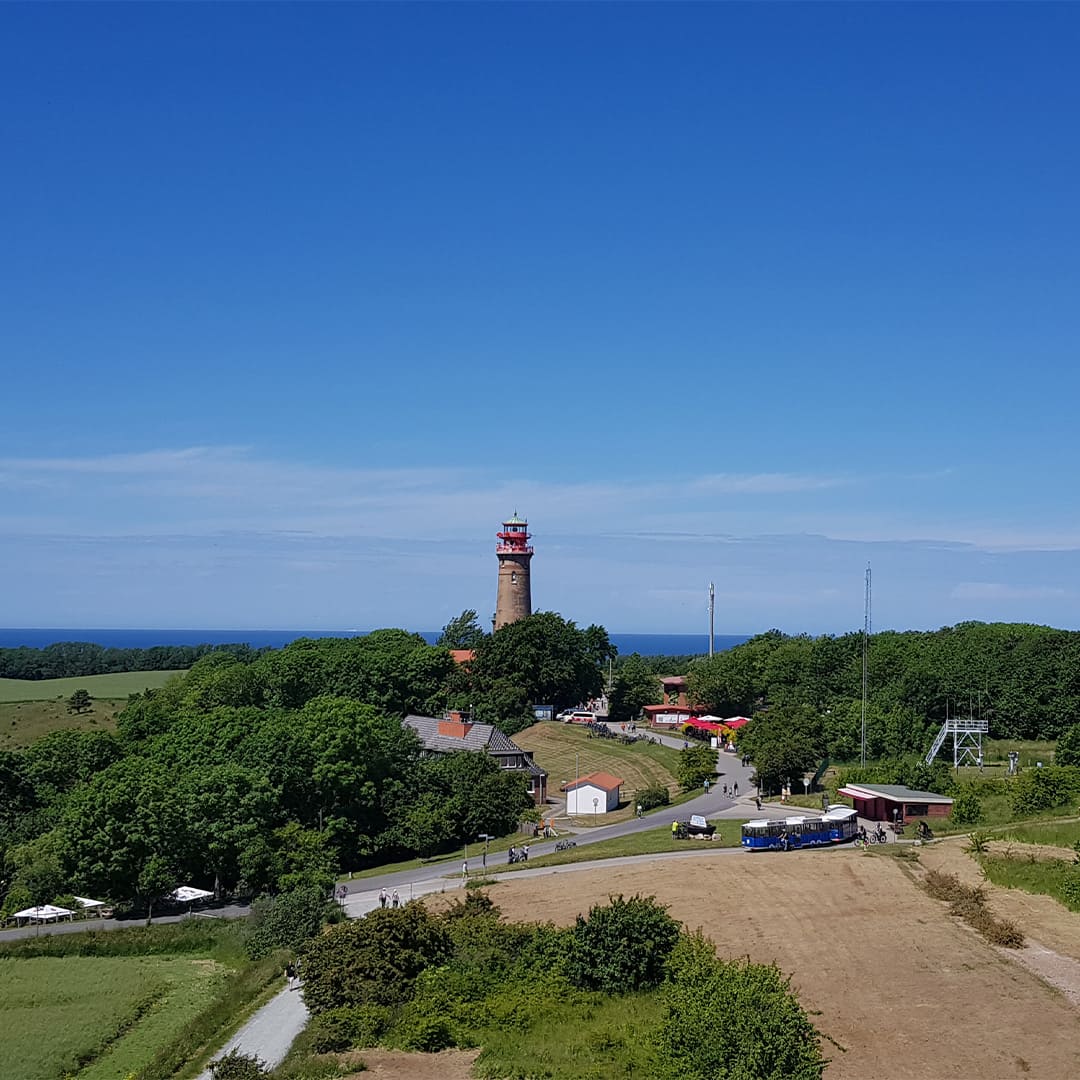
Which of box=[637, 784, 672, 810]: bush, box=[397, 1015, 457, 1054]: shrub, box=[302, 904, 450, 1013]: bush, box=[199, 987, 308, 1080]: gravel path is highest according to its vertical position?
box=[637, 784, 672, 810]: bush

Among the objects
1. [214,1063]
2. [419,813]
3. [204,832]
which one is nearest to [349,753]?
[419,813]

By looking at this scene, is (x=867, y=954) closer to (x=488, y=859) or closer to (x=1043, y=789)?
(x=488, y=859)

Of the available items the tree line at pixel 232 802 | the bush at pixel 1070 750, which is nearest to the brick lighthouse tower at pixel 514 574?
the tree line at pixel 232 802

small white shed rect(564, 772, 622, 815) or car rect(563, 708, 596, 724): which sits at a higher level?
car rect(563, 708, 596, 724)

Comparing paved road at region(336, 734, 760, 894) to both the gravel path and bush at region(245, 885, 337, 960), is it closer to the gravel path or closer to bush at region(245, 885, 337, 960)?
bush at region(245, 885, 337, 960)

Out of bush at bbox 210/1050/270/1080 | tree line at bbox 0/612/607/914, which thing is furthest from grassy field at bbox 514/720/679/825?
bush at bbox 210/1050/270/1080

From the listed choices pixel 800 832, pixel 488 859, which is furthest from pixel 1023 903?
pixel 488 859
